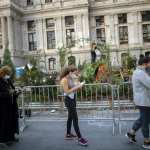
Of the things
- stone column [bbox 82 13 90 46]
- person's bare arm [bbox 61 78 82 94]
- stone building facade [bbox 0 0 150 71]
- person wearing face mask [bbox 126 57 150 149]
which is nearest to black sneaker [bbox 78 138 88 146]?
person's bare arm [bbox 61 78 82 94]

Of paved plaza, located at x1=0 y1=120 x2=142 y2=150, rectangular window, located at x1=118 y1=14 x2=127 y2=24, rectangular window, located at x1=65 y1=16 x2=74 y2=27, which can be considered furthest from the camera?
rectangular window, located at x1=65 y1=16 x2=74 y2=27

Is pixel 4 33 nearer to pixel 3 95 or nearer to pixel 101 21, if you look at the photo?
pixel 101 21

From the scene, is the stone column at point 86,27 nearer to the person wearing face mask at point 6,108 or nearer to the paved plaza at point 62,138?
Result: the paved plaza at point 62,138

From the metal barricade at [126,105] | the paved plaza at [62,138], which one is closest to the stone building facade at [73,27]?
the metal barricade at [126,105]

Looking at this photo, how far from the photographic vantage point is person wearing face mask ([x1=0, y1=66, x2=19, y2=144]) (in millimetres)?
8500

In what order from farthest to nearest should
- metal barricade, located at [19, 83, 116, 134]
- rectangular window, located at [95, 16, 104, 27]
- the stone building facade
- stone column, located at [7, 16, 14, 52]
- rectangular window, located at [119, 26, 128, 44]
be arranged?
rectangular window, located at [95, 16, 104, 27], rectangular window, located at [119, 26, 128, 44], the stone building facade, stone column, located at [7, 16, 14, 52], metal barricade, located at [19, 83, 116, 134]

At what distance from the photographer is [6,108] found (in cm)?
860

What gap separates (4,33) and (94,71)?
3148 cm

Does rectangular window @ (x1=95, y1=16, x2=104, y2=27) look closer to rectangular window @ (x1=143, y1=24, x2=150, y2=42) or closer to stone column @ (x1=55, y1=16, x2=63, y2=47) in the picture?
stone column @ (x1=55, y1=16, x2=63, y2=47)

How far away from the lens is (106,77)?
18.5 meters

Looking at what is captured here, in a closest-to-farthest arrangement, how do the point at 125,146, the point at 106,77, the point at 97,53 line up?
the point at 125,146 → the point at 106,77 → the point at 97,53

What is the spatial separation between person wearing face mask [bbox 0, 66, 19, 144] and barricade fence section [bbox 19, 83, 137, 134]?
7.02 ft

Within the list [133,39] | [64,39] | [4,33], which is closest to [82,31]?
[64,39]

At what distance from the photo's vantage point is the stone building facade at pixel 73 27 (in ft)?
158
